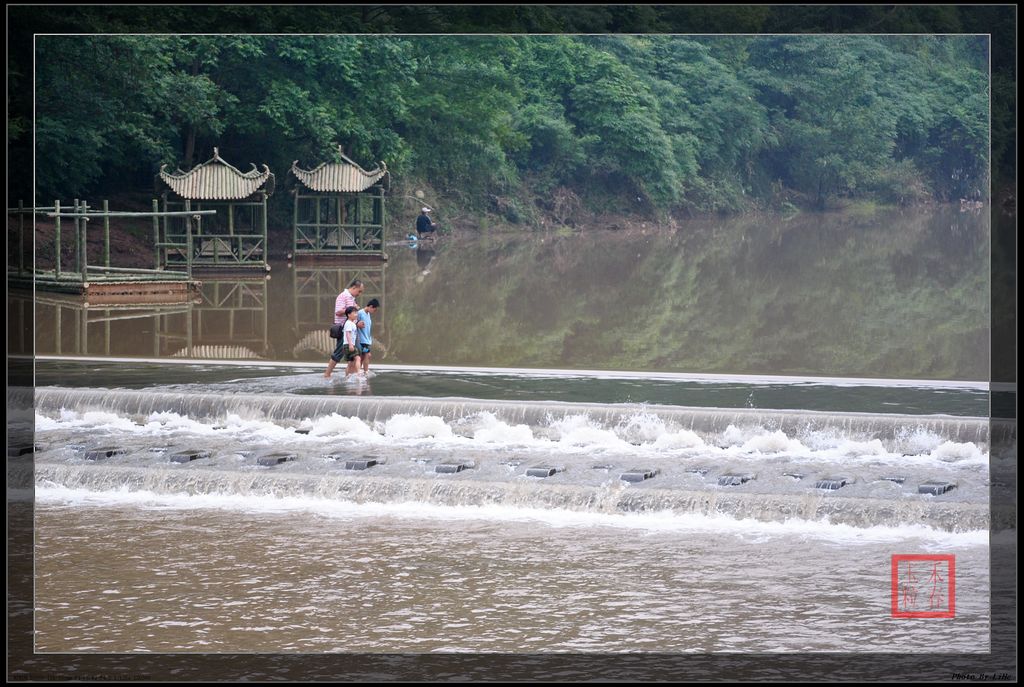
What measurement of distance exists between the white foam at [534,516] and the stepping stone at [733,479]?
564mm

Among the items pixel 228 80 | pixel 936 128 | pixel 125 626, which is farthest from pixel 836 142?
pixel 125 626

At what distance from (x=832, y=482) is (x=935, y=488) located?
0.46 meters

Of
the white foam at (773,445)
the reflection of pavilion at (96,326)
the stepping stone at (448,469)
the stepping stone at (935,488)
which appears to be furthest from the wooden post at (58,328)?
the stepping stone at (935,488)

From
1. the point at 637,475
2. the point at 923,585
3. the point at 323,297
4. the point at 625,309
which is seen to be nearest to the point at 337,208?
the point at 323,297

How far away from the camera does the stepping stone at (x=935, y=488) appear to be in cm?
632

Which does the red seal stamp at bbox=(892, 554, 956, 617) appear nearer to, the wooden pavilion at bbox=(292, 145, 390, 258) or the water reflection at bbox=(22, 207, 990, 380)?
the water reflection at bbox=(22, 207, 990, 380)

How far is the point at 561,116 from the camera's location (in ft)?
76.9

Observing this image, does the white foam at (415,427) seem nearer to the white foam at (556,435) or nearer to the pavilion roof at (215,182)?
the white foam at (556,435)

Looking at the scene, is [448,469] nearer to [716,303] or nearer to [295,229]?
[716,303]

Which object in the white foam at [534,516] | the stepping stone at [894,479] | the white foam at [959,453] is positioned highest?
the white foam at [959,453]

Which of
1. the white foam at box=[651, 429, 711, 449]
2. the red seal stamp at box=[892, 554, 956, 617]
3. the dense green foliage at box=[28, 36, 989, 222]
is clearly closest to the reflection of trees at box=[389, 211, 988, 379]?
the dense green foliage at box=[28, 36, 989, 222]

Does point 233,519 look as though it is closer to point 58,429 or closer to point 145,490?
point 145,490

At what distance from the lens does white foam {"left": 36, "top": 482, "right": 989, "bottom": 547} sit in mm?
5723

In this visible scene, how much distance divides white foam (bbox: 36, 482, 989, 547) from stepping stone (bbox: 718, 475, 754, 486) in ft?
1.85
